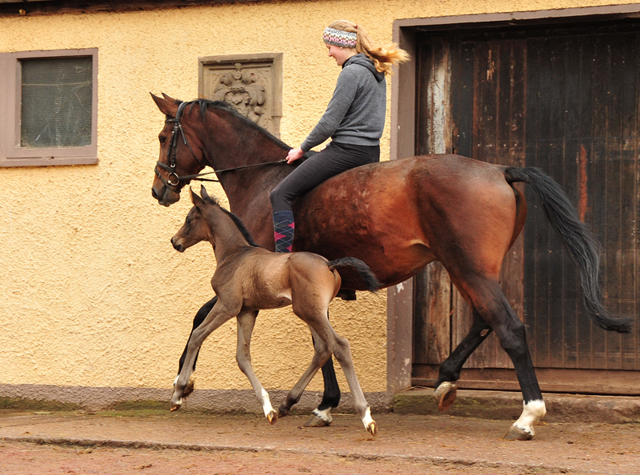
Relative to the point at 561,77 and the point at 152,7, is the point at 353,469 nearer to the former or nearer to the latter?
the point at 561,77

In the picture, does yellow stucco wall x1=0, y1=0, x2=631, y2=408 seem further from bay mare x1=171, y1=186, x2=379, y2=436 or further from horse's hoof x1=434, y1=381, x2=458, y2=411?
horse's hoof x1=434, y1=381, x2=458, y2=411

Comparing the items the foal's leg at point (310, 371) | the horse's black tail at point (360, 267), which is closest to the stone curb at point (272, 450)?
the foal's leg at point (310, 371)

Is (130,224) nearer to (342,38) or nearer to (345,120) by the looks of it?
(345,120)

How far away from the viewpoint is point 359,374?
24.4 feet

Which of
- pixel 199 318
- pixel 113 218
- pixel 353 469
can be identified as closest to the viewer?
pixel 353 469

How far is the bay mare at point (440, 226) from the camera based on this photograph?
5715mm

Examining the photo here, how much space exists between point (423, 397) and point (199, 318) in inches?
80.0

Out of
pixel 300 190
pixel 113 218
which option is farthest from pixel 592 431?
pixel 113 218

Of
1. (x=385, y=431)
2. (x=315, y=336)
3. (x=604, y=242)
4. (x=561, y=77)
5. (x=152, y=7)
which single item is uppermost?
(x=152, y=7)

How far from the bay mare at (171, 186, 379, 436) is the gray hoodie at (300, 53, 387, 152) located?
0.89 meters

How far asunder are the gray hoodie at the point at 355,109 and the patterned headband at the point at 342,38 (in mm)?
106

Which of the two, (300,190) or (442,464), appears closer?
(442,464)

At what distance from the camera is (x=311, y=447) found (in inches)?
217

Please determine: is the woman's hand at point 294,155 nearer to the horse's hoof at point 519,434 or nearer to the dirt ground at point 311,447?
the dirt ground at point 311,447
